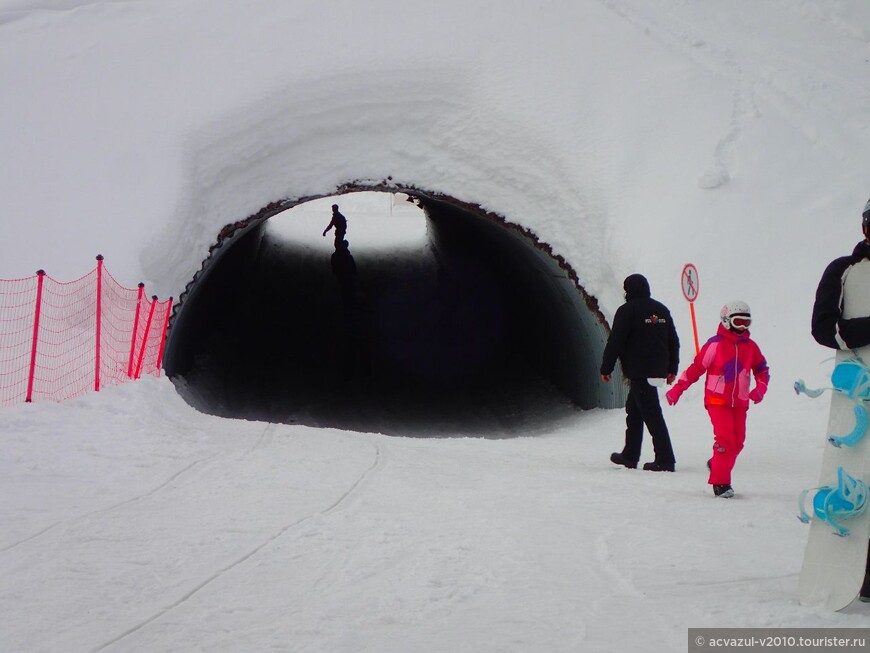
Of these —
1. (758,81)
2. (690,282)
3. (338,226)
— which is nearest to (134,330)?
(690,282)

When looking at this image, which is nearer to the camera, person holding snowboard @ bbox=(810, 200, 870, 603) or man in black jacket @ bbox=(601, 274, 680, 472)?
person holding snowboard @ bbox=(810, 200, 870, 603)

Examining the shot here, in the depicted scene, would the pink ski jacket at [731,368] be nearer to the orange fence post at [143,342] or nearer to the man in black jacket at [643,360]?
the man in black jacket at [643,360]

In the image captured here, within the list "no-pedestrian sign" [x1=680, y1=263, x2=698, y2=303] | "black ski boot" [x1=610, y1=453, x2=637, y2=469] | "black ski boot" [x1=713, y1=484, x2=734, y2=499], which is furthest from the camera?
"no-pedestrian sign" [x1=680, y1=263, x2=698, y2=303]

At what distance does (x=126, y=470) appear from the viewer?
6.12m

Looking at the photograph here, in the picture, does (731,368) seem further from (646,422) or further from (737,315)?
(646,422)

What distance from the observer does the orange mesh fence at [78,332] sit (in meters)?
9.13

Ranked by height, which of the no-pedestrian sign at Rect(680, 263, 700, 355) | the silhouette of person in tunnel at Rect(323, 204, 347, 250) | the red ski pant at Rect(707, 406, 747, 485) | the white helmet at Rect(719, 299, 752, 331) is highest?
the silhouette of person in tunnel at Rect(323, 204, 347, 250)

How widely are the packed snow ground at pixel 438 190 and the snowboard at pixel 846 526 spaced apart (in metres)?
0.10

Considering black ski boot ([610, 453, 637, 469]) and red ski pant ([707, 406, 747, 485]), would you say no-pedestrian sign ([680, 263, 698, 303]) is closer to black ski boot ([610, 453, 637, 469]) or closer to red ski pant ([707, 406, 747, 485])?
black ski boot ([610, 453, 637, 469])

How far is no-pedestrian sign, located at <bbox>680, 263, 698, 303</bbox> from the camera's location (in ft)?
30.8

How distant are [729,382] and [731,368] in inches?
3.6

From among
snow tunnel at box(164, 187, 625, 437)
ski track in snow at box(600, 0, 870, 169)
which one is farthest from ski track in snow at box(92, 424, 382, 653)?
ski track in snow at box(600, 0, 870, 169)

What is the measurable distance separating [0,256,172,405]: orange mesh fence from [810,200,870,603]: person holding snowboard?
7.04m

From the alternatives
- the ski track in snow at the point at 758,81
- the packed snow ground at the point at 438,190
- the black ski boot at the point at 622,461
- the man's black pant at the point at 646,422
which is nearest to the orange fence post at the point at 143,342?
the packed snow ground at the point at 438,190
